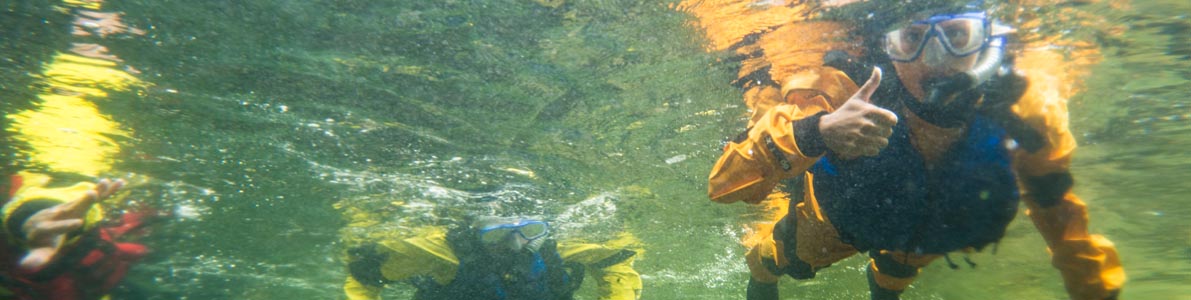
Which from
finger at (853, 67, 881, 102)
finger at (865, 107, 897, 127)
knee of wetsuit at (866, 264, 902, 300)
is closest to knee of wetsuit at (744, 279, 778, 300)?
knee of wetsuit at (866, 264, 902, 300)

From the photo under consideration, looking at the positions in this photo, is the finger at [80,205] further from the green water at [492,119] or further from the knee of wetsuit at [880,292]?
the knee of wetsuit at [880,292]

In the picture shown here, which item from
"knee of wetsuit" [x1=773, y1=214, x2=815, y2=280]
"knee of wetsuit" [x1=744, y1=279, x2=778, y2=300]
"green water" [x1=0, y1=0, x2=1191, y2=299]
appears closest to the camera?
"knee of wetsuit" [x1=773, y1=214, x2=815, y2=280]

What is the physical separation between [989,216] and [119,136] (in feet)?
42.7

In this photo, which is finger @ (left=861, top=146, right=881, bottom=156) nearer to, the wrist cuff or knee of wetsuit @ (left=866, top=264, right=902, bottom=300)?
the wrist cuff

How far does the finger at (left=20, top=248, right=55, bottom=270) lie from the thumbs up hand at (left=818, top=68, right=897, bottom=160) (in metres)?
8.33

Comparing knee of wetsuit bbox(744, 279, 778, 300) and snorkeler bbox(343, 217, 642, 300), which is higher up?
knee of wetsuit bbox(744, 279, 778, 300)

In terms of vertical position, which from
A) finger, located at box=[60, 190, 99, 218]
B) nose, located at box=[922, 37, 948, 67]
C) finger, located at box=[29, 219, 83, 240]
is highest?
nose, located at box=[922, 37, 948, 67]

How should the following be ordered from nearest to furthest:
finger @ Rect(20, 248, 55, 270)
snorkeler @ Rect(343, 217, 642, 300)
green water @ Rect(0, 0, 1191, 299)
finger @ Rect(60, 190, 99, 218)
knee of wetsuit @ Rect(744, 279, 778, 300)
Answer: knee of wetsuit @ Rect(744, 279, 778, 300) < finger @ Rect(20, 248, 55, 270) < green water @ Rect(0, 0, 1191, 299) < finger @ Rect(60, 190, 99, 218) < snorkeler @ Rect(343, 217, 642, 300)

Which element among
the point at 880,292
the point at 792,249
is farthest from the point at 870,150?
the point at 880,292

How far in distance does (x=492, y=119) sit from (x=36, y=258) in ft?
18.2

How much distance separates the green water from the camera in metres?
6.17

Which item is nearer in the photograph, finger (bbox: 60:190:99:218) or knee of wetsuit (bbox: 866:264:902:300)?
knee of wetsuit (bbox: 866:264:902:300)

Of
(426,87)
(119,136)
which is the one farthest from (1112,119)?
(119,136)

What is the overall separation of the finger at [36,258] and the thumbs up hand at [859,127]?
27.3 feet
